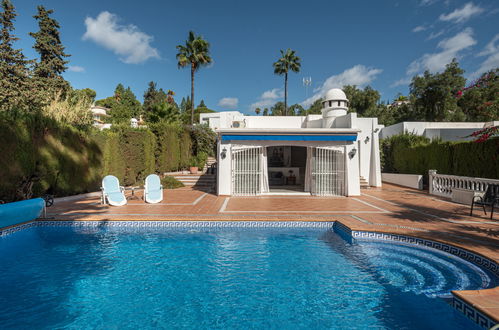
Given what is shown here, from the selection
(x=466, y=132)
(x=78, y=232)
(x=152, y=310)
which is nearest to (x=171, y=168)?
(x=78, y=232)

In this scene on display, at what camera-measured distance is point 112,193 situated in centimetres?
1287

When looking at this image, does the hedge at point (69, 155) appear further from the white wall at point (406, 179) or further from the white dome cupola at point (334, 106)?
the white wall at point (406, 179)

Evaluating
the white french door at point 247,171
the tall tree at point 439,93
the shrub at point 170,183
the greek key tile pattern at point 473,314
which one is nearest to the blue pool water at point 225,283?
the greek key tile pattern at point 473,314

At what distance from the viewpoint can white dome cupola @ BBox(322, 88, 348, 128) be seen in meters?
23.0

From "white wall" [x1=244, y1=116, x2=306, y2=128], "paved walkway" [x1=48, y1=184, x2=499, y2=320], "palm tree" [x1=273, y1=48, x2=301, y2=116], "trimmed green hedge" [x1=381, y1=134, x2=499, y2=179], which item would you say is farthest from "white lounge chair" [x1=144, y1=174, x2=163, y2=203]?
"palm tree" [x1=273, y1=48, x2=301, y2=116]

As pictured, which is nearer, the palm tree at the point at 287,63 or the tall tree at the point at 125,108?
the palm tree at the point at 287,63

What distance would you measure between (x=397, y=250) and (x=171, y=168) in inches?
782

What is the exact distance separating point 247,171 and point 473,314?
42.3 feet

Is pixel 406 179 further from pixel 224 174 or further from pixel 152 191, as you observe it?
pixel 152 191

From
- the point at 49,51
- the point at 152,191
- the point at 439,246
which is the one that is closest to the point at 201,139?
the point at 152,191

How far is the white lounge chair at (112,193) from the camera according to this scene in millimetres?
12664

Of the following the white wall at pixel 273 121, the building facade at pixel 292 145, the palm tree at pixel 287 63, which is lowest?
the building facade at pixel 292 145

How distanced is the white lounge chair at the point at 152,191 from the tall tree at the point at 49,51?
29079mm

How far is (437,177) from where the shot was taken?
16.7 metres
